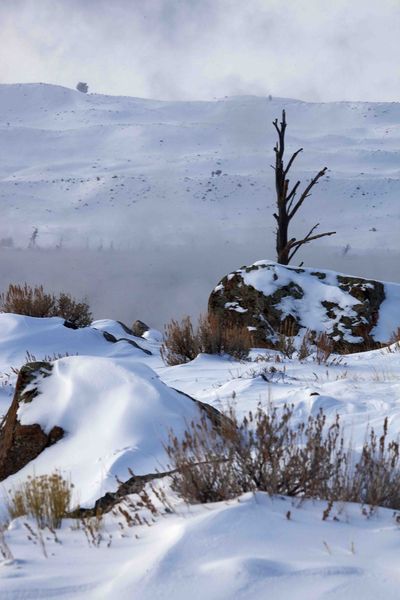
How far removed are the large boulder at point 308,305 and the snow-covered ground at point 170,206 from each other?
86.6 ft

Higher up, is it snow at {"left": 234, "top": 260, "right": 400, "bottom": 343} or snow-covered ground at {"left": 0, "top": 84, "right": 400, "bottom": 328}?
snow-covered ground at {"left": 0, "top": 84, "right": 400, "bottom": 328}

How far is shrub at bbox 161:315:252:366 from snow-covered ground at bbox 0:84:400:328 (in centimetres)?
2825

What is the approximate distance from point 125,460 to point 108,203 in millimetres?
52518

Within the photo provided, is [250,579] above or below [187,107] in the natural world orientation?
below

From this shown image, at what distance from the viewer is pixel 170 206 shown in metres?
55.6

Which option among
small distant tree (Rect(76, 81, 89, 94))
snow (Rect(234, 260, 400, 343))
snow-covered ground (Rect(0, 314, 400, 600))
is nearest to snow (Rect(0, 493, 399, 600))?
snow-covered ground (Rect(0, 314, 400, 600))

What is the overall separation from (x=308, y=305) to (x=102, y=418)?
696 cm

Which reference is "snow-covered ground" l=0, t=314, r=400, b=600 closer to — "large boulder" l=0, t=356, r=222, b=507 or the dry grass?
"large boulder" l=0, t=356, r=222, b=507

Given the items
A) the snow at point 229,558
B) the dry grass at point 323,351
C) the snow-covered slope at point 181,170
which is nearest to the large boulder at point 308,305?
the dry grass at point 323,351

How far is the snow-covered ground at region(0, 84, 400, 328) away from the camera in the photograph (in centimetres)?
4838

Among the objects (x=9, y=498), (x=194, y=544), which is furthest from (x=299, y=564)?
(x=9, y=498)

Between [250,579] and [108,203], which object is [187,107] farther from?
[250,579]

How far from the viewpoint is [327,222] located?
1989 inches

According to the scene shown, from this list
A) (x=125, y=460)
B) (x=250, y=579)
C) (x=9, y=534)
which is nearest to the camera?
(x=250, y=579)
